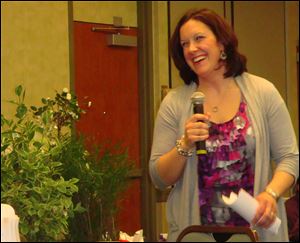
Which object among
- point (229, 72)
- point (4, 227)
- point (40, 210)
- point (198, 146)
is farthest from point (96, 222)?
point (229, 72)

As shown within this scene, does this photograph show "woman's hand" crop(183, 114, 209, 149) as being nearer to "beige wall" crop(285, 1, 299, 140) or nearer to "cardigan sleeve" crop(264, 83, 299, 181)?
"cardigan sleeve" crop(264, 83, 299, 181)

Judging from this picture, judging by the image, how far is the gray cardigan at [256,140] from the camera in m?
1.57

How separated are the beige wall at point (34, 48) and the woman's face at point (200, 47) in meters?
1.56

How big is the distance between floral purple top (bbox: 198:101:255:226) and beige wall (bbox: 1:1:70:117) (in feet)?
5.45

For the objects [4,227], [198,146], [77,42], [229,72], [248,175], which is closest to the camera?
[4,227]

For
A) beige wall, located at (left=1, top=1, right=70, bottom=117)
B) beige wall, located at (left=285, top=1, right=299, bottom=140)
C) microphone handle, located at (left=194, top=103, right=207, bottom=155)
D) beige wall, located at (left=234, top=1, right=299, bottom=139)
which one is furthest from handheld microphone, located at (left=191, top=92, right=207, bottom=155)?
beige wall, located at (left=285, top=1, right=299, bottom=140)

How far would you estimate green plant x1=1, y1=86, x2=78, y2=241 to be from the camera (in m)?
1.03

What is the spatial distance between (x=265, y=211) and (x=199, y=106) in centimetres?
26

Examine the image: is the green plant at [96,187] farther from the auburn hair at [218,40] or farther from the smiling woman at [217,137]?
the auburn hair at [218,40]

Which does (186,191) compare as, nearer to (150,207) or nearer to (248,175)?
(248,175)

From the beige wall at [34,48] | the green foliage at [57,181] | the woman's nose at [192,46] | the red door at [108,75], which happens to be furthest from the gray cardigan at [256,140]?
the red door at [108,75]

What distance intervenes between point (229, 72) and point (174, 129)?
0.20 meters

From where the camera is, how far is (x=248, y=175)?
62.0 inches

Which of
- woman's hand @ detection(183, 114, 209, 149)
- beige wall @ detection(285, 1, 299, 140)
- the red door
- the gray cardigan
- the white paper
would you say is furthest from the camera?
beige wall @ detection(285, 1, 299, 140)
